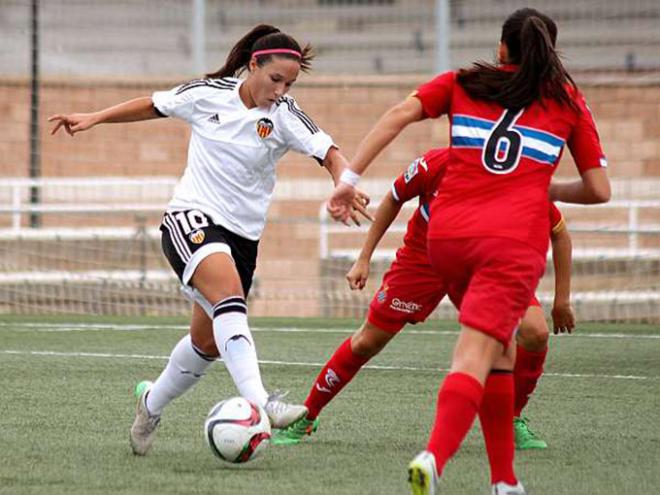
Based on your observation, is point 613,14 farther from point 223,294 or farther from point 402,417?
point 223,294

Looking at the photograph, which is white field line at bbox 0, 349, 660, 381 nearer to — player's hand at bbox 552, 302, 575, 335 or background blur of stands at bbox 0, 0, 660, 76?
player's hand at bbox 552, 302, 575, 335

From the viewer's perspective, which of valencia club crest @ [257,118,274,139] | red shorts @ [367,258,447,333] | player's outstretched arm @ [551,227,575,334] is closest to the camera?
player's outstretched arm @ [551,227,575,334]

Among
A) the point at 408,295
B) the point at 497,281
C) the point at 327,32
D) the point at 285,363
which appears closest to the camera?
the point at 497,281

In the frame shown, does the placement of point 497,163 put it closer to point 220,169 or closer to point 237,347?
point 237,347

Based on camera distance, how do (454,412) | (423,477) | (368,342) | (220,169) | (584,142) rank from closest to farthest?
(423,477), (454,412), (584,142), (220,169), (368,342)

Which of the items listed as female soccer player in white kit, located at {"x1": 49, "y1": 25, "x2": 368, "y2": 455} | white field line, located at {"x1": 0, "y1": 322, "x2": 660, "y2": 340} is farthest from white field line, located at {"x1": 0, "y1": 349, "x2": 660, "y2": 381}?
female soccer player in white kit, located at {"x1": 49, "y1": 25, "x2": 368, "y2": 455}

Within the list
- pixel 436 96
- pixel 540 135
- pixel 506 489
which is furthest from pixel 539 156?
pixel 506 489

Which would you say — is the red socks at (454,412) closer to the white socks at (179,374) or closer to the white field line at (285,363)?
the white socks at (179,374)

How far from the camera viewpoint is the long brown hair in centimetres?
473

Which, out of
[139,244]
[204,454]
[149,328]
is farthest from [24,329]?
[204,454]

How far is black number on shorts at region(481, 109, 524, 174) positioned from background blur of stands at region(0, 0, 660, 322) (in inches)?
358

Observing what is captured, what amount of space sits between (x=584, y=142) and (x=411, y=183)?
1404 millimetres

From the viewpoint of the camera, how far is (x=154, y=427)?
5945 mm

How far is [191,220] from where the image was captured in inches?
231
